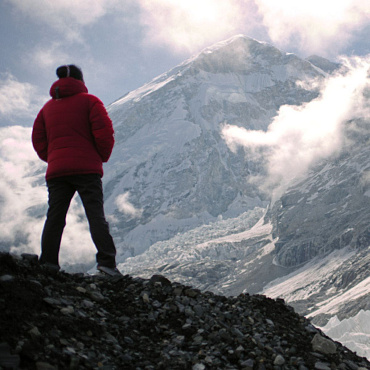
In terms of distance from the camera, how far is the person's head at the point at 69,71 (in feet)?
33.3

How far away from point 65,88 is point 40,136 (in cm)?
120

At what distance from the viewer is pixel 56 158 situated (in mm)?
9898

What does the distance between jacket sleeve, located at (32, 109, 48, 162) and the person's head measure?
92cm

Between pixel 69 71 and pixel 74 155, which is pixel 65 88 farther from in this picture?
pixel 74 155

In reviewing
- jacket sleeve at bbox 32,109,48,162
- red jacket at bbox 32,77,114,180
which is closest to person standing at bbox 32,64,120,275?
red jacket at bbox 32,77,114,180

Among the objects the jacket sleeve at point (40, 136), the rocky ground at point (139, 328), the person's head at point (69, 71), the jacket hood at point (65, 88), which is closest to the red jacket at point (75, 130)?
the jacket hood at point (65, 88)

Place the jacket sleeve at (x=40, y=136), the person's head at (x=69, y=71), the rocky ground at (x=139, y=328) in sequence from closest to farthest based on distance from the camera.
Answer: the rocky ground at (x=139, y=328) < the person's head at (x=69, y=71) < the jacket sleeve at (x=40, y=136)

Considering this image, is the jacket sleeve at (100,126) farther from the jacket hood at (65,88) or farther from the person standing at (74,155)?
the jacket hood at (65,88)

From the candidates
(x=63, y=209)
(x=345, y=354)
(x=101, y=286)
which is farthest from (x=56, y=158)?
(x=345, y=354)

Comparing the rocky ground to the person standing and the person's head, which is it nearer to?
the person standing

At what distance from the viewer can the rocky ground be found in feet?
20.5

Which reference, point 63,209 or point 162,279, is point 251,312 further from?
point 63,209

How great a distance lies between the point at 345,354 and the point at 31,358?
18.7 feet

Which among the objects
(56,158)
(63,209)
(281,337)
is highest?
(56,158)
